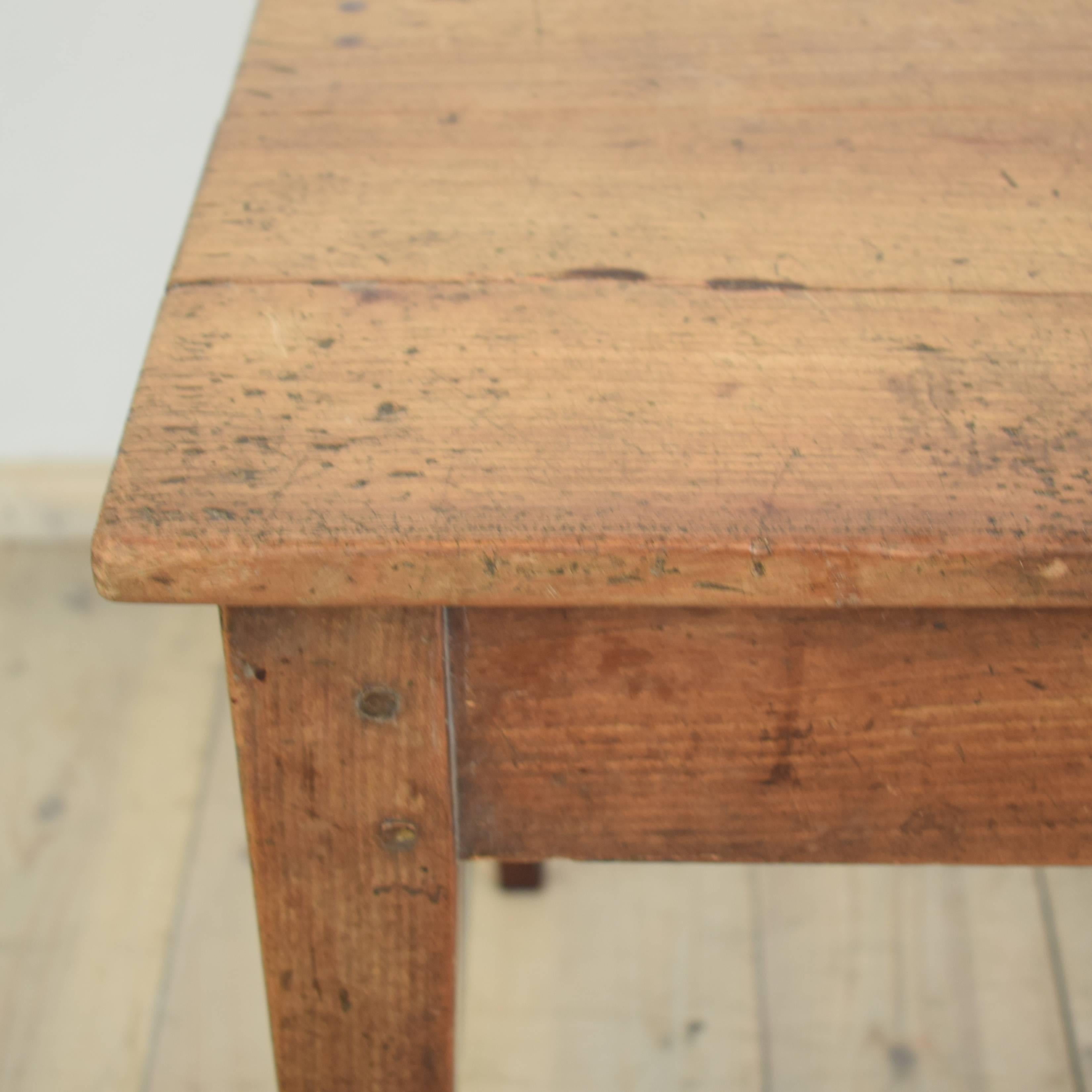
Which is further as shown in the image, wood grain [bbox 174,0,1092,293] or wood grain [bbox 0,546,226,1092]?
wood grain [bbox 0,546,226,1092]

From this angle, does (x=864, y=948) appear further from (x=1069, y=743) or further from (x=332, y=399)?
(x=332, y=399)

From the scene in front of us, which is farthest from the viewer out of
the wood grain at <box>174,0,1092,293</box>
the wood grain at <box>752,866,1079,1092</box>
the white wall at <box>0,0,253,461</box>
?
the white wall at <box>0,0,253,461</box>

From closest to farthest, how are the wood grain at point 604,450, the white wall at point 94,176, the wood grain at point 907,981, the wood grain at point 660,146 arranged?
the wood grain at point 604,450 → the wood grain at point 660,146 → the wood grain at point 907,981 → the white wall at point 94,176

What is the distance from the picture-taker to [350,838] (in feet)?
1.31

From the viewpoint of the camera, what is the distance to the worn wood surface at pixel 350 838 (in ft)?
1.21

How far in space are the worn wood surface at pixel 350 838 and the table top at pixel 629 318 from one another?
3cm

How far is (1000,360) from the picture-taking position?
0.40 metres

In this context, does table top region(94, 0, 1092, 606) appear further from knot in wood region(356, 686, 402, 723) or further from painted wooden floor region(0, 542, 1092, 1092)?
painted wooden floor region(0, 542, 1092, 1092)

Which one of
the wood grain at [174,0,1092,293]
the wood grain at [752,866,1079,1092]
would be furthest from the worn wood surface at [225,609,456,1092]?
the wood grain at [752,866,1079,1092]

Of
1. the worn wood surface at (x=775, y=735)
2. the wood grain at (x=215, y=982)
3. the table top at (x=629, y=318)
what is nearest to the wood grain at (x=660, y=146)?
the table top at (x=629, y=318)

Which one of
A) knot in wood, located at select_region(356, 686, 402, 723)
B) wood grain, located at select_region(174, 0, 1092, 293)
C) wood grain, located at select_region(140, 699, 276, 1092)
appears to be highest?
wood grain, located at select_region(174, 0, 1092, 293)

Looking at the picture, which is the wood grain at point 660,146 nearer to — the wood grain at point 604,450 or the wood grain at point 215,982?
the wood grain at point 604,450

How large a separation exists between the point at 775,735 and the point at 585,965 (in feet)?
1.99

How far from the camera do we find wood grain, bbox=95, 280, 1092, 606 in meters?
0.34
